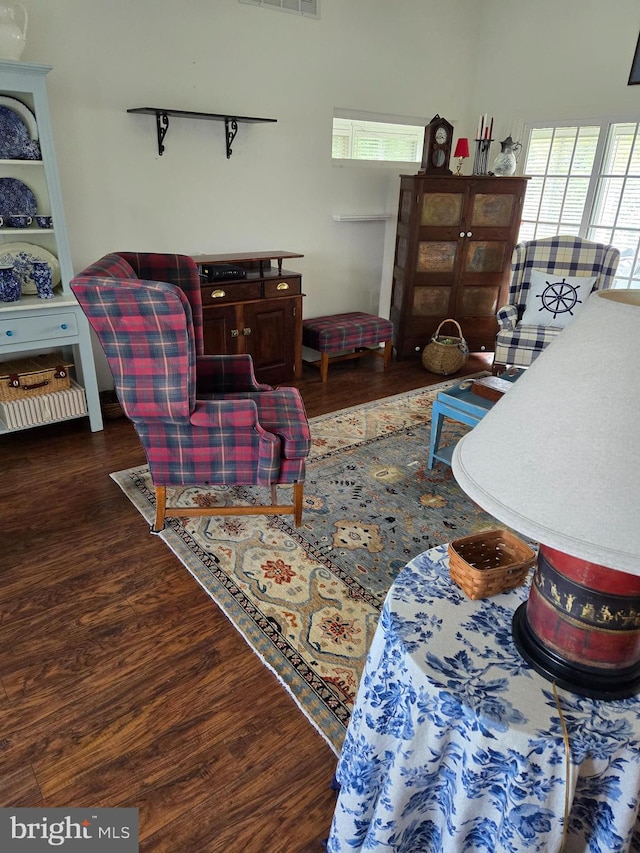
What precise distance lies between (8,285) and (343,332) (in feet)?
7.30

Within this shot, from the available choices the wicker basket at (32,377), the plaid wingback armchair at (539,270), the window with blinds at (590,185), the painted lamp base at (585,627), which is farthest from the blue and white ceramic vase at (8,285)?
the window with blinds at (590,185)

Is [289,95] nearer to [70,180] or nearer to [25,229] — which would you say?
[70,180]

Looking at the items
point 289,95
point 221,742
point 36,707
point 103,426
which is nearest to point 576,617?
point 221,742

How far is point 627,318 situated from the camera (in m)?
0.75

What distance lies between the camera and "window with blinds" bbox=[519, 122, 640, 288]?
163 inches

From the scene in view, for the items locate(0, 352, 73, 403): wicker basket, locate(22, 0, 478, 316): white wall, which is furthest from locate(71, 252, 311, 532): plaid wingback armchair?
locate(22, 0, 478, 316): white wall

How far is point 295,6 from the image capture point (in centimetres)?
369

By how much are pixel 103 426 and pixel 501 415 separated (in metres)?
3.01

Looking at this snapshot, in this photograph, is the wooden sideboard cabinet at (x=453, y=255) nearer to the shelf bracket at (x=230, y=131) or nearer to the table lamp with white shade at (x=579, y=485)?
the shelf bracket at (x=230, y=131)

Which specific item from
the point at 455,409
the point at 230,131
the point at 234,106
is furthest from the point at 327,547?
the point at 234,106

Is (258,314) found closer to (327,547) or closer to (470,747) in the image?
(327,547)

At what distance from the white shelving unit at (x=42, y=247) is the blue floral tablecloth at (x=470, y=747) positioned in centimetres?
259

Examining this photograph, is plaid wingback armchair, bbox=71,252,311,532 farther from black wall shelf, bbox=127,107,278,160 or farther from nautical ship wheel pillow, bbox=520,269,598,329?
nautical ship wheel pillow, bbox=520,269,598,329

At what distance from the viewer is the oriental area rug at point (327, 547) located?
1.81m
